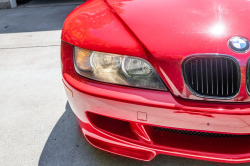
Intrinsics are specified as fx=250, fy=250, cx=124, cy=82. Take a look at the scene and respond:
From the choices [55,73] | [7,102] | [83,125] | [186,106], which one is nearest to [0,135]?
[7,102]

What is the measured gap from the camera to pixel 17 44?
4266 mm

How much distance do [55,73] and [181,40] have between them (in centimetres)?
217

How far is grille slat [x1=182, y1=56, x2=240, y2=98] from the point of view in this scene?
1223 mm

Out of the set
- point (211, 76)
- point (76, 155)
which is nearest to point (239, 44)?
point (211, 76)

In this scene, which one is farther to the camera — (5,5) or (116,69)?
(5,5)

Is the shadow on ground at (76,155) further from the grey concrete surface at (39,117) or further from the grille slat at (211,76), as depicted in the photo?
the grille slat at (211,76)

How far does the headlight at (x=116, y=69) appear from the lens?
51.4 inches

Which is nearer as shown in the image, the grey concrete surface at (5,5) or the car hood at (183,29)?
the car hood at (183,29)

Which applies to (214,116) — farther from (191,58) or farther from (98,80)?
(98,80)

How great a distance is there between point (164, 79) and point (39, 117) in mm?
1433

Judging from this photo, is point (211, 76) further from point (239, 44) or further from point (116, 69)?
point (116, 69)

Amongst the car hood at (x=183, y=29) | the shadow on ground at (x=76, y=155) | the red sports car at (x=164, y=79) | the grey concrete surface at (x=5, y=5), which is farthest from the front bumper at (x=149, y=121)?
the grey concrete surface at (x=5, y=5)

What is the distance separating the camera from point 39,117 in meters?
2.26

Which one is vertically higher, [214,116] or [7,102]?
[214,116]
